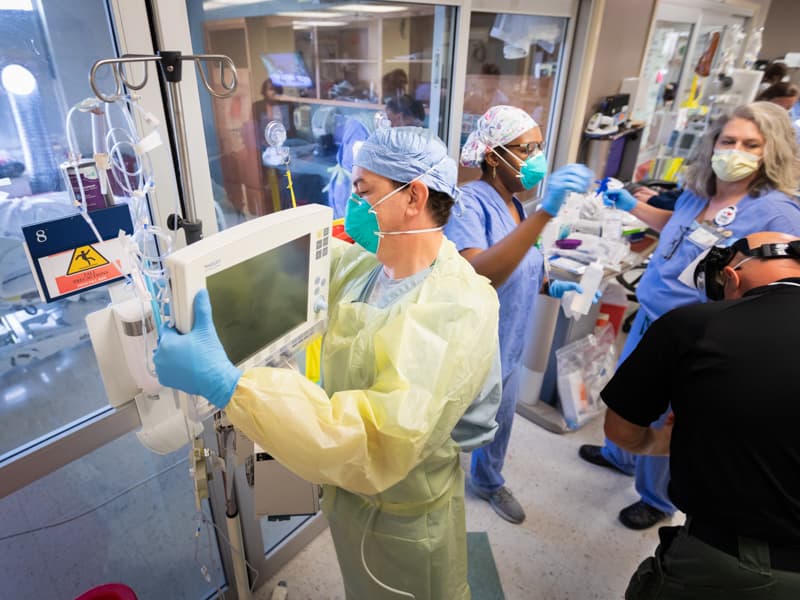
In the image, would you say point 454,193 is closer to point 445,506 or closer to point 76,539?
point 445,506

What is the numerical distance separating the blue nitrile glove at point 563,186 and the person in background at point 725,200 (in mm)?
601

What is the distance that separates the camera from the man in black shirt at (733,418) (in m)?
0.95

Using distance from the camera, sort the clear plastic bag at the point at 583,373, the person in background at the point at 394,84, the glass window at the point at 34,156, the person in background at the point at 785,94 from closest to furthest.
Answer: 1. the glass window at the point at 34,156
2. the person in background at the point at 394,84
3. the clear plastic bag at the point at 583,373
4. the person in background at the point at 785,94

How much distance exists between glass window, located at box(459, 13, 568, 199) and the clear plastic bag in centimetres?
110

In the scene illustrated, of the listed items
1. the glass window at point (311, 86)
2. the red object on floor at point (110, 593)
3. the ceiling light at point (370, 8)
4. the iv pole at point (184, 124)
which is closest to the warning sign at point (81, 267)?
the iv pole at point (184, 124)

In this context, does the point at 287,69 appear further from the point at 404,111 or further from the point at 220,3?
the point at 404,111

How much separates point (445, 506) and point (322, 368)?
0.44 meters

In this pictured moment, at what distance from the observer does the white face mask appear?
1.81 meters

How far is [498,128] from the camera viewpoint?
1639 millimetres

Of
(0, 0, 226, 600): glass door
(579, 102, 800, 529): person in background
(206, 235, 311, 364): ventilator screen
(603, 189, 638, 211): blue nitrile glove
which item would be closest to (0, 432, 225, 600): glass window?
(0, 0, 226, 600): glass door

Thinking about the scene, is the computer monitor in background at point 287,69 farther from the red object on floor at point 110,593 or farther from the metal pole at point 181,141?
the red object on floor at point 110,593

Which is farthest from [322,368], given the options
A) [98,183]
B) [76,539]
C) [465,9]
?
[465,9]

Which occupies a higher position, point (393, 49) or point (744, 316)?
point (393, 49)

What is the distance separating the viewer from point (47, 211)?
1.04 meters
